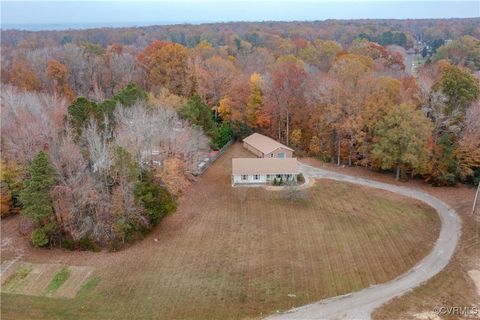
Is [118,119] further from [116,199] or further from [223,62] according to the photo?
[223,62]

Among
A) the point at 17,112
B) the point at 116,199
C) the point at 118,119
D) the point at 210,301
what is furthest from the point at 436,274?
the point at 17,112

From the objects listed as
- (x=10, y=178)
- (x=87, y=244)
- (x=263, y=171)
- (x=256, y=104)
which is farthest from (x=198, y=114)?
(x=87, y=244)

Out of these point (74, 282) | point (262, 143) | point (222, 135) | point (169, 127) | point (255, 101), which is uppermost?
point (169, 127)

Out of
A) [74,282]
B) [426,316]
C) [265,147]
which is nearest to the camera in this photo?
[426,316]

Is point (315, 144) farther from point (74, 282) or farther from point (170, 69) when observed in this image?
point (74, 282)

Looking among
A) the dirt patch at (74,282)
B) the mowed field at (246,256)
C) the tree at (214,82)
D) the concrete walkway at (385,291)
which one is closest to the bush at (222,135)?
the tree at (214,82)

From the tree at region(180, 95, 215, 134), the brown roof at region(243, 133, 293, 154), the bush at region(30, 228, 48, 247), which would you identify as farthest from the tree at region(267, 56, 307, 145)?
the bush at region(30, 228, 48, 247)

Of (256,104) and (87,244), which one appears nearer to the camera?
(87,244)
